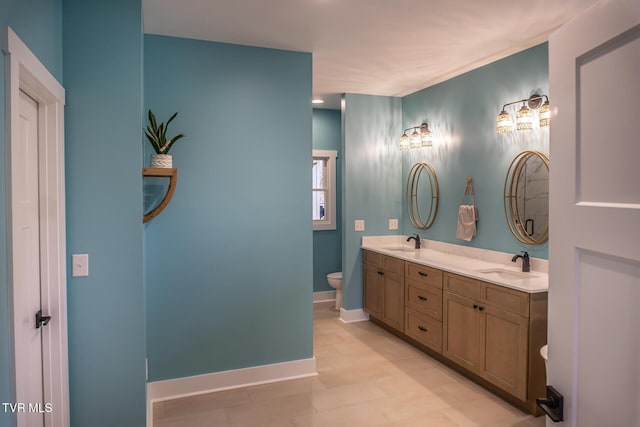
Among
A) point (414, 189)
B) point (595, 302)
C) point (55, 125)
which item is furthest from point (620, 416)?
point (414, 189)

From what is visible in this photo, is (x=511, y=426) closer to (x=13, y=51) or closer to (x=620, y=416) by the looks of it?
(x=620, y=416)

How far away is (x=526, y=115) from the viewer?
3.35 meters

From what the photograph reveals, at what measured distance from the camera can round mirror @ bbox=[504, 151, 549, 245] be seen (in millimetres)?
3322

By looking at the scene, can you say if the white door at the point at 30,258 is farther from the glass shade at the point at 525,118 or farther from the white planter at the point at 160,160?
the glass shade at the point at 525,118

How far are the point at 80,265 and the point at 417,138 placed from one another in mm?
3574

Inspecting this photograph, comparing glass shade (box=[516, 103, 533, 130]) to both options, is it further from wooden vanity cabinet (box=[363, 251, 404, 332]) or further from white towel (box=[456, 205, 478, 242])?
wooden vanity cabinet (box=[363, 251, 404, 332])

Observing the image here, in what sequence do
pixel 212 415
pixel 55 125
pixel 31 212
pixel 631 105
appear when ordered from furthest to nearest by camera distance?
pixel 212 415 → pixel 55 125 → pixel 31 212 → pixel 631 105

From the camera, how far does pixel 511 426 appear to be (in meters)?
2.74

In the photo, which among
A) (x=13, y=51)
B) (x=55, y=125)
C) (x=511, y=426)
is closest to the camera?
(x=13, y=51)

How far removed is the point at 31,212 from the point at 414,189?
3.89 m

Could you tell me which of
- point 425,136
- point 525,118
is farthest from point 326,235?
point 525,118

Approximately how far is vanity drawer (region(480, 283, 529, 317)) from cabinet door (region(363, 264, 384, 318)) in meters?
1.57

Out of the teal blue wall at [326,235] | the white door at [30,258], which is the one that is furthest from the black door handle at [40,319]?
the teal blue wall at [326,235]

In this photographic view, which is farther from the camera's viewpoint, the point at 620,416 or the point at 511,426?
the point at 511,426
